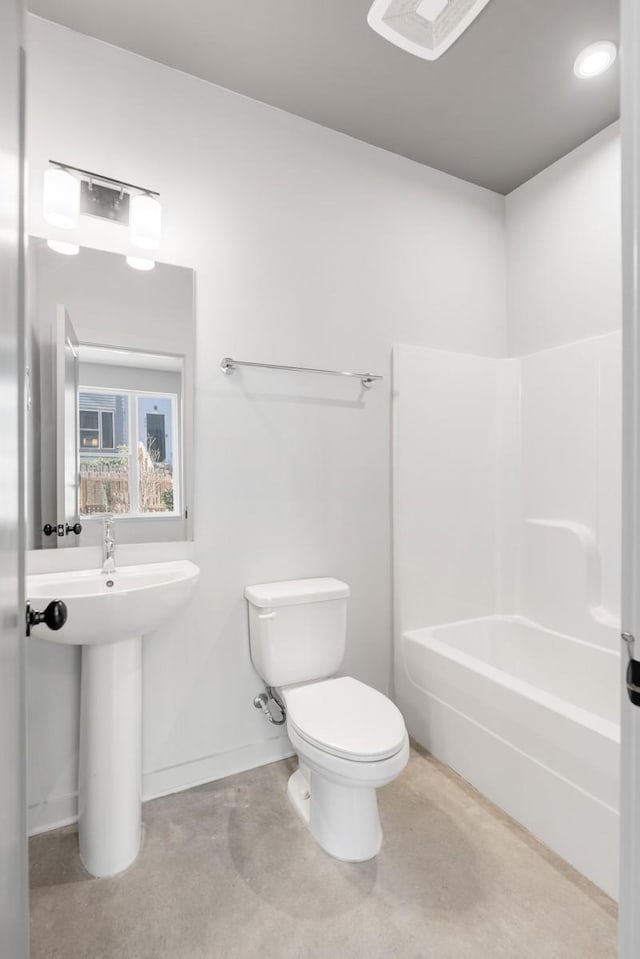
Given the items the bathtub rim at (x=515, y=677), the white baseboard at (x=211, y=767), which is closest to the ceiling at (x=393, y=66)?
the bathtub rim at (x=515, y=677)

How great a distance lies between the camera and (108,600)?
143 centimetres

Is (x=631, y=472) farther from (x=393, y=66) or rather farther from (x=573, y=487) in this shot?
(x=393, y=66)

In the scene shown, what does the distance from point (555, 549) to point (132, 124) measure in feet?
8.15

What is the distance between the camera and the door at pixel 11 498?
72 cm

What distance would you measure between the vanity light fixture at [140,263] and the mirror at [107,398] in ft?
0.06

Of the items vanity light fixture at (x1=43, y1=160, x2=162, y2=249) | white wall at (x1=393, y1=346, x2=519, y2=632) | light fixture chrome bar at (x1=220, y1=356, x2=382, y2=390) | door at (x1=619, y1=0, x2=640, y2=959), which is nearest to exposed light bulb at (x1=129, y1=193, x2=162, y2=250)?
vanity light fixture at (x1=43, y1=160, x2=162, y2=249)

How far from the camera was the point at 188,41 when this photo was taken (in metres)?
1.77

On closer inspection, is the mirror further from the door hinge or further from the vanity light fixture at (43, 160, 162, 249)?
the door hinge

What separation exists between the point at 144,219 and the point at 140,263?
15cm

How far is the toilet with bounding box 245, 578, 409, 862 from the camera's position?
1480mm

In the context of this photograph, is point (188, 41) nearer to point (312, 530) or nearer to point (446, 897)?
point (312, 530)

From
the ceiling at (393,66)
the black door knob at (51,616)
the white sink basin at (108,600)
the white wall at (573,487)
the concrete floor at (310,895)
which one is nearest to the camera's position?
the black door knob at (51,616)

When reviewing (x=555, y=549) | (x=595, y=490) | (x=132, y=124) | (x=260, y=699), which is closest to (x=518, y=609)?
(x=555, y=549)

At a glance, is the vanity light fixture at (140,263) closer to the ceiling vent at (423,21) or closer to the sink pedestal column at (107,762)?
the ceiling vent at (423,21)
